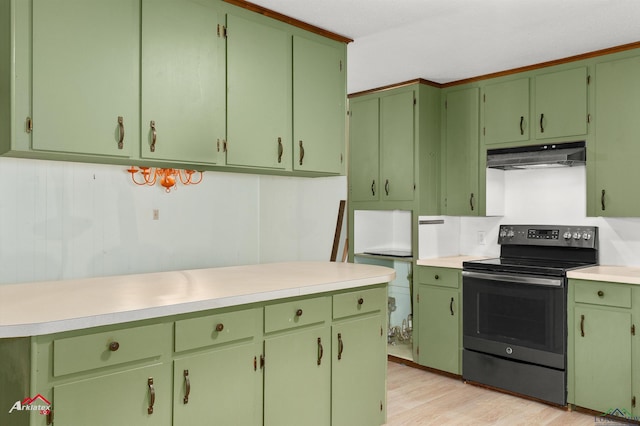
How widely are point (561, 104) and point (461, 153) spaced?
86 centimetres

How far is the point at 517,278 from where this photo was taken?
11.7 feet

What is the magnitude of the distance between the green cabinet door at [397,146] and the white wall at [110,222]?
1183 millimetres

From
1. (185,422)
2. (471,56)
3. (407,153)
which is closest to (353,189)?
(407,153)

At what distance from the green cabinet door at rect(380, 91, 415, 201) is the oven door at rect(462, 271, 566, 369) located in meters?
0.91

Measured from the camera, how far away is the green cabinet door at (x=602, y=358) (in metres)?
3.16

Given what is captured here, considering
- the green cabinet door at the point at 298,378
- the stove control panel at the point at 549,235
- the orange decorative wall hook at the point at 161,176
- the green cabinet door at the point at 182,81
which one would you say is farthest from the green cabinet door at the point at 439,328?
the green cabinet door at the point at 182,81

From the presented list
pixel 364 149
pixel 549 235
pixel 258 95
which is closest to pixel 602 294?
pixel 549 235

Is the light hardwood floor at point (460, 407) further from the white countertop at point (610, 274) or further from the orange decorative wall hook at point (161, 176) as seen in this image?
the orange decorative wall hook at point (161, 176)

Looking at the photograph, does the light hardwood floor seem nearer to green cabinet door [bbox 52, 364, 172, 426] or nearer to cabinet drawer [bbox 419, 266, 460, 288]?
cabinet drawer [bbox 419, 266, 460, 288]

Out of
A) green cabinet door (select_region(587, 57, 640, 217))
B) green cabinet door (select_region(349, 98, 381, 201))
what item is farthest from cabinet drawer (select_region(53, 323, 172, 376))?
green cabinet door (select_region(587, 57, 640, 217))

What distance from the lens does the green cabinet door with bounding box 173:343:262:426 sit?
78.6 inches

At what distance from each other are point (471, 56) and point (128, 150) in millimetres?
2471

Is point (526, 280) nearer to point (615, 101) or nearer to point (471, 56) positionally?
point (615, 101)

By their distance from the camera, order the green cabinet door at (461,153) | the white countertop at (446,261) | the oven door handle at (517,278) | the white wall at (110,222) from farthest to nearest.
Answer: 1. the green cabinet door at (461,153)
2. the white countertop at (446,261)
3. the oven door handle at (517,278)
4. the white wall at (110,222)
